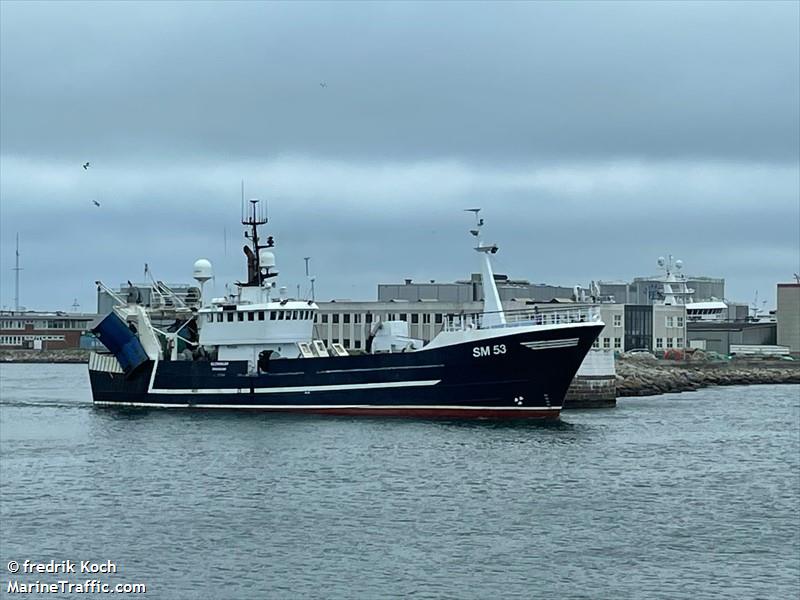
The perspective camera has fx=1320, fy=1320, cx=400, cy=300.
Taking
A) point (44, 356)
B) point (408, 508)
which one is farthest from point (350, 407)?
point (44, 356)

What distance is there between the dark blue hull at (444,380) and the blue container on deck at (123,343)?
626 cm

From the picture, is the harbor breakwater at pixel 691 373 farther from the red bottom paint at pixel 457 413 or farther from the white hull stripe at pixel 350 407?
the white hull stripe at pixel 350 407

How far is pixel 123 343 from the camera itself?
5397 centimetres

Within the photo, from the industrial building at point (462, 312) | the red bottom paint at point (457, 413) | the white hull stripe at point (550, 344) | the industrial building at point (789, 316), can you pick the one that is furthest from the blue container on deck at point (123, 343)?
the industrial building at point (789, 316)

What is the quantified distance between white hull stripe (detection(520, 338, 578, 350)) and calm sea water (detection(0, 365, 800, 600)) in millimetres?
2850

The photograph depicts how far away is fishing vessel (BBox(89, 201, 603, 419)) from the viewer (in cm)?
4597

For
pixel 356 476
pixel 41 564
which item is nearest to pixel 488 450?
pixel 356 476

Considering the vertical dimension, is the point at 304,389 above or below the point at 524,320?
below

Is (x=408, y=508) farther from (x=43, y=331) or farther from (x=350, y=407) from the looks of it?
(x=43, y=331)

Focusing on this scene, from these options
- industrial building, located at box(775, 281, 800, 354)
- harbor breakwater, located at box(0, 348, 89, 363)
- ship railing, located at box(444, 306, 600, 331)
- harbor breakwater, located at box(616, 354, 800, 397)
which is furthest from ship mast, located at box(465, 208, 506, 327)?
harbor breakwater, located at box(0, 348, 89, 363)

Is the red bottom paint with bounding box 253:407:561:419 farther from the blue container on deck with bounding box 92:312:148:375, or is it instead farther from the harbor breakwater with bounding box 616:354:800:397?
the harbor breakwater with bounding box 616:354:800:397

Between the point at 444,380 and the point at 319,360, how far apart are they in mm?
4912

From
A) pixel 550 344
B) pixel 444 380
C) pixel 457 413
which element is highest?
pixel 550 344

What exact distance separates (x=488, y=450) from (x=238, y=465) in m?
7.32
